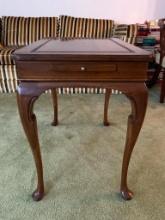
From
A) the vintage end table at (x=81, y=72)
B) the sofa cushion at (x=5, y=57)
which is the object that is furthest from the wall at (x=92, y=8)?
the vintage end table at (x=81, y=72)

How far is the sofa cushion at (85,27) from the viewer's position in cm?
270

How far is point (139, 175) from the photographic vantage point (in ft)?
4.20

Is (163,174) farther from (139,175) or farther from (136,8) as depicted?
(136,8)

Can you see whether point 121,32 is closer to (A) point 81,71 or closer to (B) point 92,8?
(B) point 92,8

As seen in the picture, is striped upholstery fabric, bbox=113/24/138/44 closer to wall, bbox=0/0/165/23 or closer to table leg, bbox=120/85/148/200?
wall, bbox=0/0/165/23

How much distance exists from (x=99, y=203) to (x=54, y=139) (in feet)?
2.20

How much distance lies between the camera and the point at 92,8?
2.88 metres

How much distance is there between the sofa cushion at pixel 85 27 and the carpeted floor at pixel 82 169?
112cm

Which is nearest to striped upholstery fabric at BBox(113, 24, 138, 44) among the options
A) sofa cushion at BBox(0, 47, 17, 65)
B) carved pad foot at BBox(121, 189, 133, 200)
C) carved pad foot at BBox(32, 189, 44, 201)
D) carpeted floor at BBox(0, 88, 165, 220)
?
carpeted floor at BBox(0, 88, 165, 220)

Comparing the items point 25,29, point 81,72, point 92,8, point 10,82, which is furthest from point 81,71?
point 92,8

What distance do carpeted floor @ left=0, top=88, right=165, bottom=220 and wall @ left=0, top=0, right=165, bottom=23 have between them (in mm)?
1499

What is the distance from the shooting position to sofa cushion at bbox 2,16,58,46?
271 cm

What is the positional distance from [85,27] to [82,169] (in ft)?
6.39

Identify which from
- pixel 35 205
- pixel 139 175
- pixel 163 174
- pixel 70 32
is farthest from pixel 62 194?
pixel 70 32
